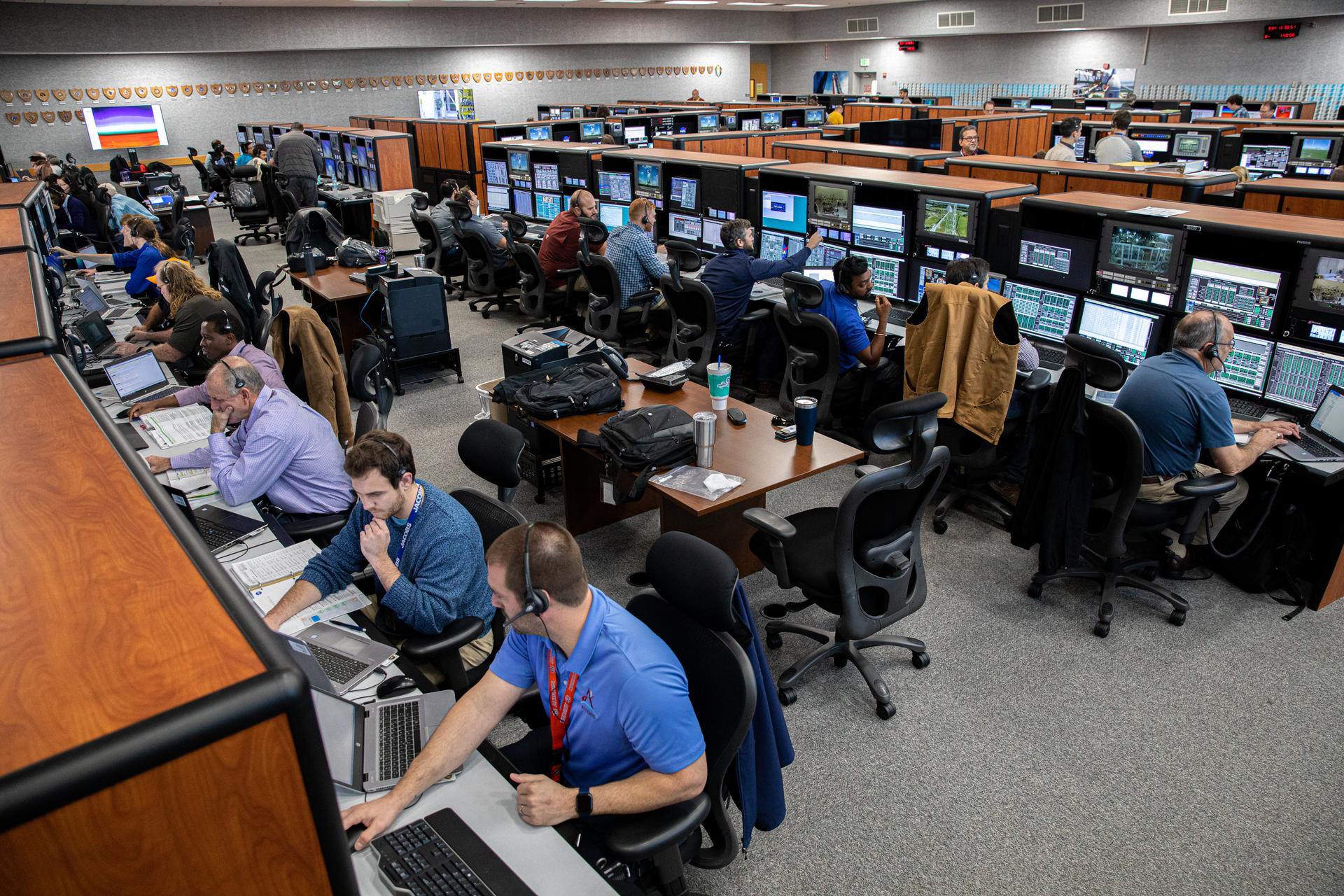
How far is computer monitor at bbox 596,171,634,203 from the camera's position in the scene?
757cm

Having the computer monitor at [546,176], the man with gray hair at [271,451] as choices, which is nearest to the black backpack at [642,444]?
the man with gray hair at [271,451]

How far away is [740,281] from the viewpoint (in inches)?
217

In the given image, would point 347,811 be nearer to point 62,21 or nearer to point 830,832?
point 830,832

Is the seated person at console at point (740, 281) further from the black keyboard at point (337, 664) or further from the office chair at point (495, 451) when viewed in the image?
the black keyboard at point (337, 664)

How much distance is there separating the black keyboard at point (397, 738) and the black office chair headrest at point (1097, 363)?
2.61 meters

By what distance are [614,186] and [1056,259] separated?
4.33 meters

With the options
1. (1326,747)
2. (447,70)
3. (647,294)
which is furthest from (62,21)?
(1326,747)

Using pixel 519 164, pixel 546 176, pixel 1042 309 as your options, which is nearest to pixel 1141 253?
pixel 1042 309

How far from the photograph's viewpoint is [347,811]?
1.74 meters

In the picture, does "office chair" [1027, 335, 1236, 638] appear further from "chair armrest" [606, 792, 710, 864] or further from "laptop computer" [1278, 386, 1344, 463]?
"chair armrest" [606, 792, 710, 864]

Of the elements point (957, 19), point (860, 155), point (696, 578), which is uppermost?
point (957, 19)

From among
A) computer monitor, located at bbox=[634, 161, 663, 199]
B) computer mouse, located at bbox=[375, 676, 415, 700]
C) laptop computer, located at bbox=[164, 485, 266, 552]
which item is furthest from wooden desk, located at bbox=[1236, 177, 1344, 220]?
laptop computer, located at bbox=[164, 485, 266, 552]

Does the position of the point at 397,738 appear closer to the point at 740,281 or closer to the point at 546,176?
the point at 740,281

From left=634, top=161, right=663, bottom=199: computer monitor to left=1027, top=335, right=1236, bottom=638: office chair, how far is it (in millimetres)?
4457
